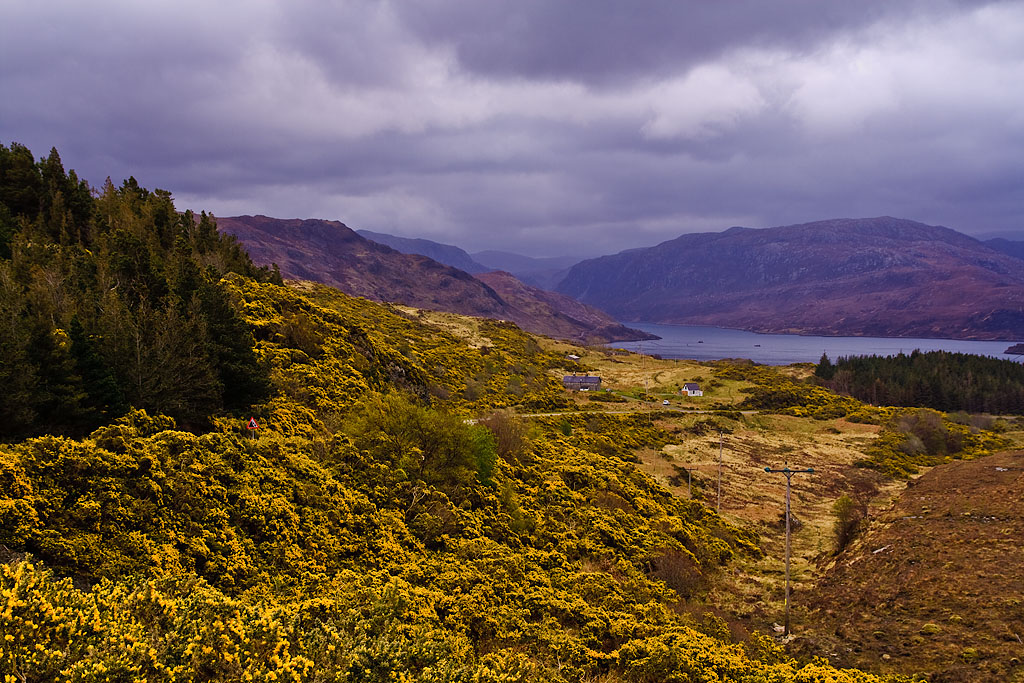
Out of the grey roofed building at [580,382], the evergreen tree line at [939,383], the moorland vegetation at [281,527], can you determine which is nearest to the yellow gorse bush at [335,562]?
the moorland vegetation at [281,527]

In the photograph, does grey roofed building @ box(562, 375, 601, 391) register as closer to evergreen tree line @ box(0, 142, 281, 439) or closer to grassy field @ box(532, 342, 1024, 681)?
grassy field @ box(532, 342, 1024, 681)

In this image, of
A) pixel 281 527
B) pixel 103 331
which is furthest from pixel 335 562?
pixel 103 331

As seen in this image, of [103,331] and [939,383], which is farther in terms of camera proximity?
[939,383]

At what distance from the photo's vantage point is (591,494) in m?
31.5

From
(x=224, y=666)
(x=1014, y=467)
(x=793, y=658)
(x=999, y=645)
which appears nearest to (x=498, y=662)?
(x=224, y=666)

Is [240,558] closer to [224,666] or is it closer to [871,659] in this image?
[224,666]

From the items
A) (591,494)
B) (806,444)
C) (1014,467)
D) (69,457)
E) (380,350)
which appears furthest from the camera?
(806,444)

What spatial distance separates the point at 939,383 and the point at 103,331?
144 meters

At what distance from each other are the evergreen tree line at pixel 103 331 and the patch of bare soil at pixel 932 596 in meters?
26.6

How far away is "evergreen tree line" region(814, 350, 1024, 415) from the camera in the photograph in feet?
372

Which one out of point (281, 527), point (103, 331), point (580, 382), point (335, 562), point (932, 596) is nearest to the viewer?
point (281, 527)

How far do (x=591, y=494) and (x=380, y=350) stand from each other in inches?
1037

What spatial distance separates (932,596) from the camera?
901 inches

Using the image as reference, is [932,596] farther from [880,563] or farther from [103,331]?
[103,331]
